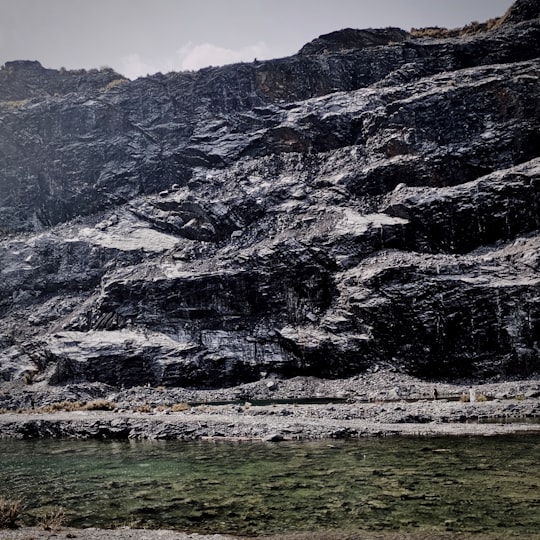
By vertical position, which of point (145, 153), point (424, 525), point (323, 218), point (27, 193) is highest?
point (145, 153)

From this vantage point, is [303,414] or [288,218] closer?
[303,414]

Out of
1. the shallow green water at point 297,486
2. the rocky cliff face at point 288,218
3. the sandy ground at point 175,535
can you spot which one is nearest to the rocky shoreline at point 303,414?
the shallow green water at point 297,486

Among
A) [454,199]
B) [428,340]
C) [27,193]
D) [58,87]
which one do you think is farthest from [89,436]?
[58,87]

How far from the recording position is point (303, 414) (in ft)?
95.5

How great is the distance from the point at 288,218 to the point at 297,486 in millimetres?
47772

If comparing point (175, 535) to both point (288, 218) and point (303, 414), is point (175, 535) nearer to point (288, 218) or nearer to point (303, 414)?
point (303, 414)

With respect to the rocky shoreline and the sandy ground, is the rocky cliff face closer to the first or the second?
the rocky shoreline

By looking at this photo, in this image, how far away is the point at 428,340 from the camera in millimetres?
45062

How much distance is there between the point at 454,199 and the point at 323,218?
15.3 m

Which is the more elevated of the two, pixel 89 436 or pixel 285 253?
pixel 285 253

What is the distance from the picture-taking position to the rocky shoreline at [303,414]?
23.9m

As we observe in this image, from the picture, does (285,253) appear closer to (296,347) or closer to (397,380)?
(296,347)

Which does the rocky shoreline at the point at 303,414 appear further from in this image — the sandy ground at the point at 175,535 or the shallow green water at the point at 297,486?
the sandy ground at the point at 175,535

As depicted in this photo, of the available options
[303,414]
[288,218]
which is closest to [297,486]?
[303,414]
